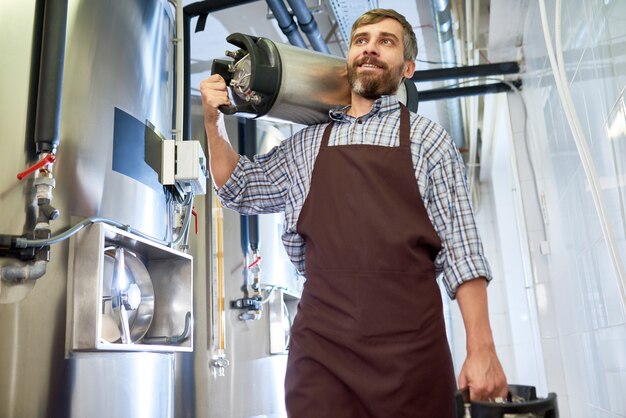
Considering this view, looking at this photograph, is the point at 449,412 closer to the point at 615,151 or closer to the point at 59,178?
the point at 615,151

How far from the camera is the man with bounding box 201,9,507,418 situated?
3.90ft

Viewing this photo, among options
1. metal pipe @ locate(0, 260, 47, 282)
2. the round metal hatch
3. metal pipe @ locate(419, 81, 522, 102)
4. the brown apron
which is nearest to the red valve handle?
metal pipe @ locate(0, 260, 47, 282)

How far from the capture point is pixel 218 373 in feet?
9.45

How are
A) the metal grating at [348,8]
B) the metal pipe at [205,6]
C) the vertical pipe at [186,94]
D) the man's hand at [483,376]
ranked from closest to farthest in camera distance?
the man's hand at [483,376]
the vertical pipe at [186,94]
the metal pipe at [205,6]
the metal grating at [348,8]

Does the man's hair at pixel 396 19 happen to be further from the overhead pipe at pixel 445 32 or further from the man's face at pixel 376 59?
the overhead pipe at pixel 445 32

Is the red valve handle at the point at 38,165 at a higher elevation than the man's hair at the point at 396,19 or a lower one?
lower

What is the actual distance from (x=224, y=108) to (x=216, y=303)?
1605 mm

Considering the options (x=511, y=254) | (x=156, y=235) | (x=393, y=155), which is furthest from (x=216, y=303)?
(x=511, y=254)

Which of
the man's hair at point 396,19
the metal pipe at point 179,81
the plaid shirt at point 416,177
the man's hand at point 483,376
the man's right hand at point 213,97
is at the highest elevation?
the metal pipe at point 179,81

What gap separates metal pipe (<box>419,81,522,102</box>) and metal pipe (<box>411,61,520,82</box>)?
0.17 meters

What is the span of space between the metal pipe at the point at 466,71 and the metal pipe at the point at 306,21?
0.61 meters

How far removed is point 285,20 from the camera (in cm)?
272

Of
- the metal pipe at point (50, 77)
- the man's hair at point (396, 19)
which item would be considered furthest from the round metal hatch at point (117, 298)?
the man's hair at point (396, 19)

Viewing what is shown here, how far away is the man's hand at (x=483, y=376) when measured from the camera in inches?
44.6
